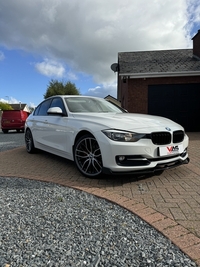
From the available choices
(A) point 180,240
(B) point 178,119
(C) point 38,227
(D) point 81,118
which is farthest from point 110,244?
(B) point 178,119

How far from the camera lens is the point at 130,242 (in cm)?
182

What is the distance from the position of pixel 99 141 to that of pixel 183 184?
1422 mm

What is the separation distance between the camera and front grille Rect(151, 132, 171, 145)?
3156 millimetres

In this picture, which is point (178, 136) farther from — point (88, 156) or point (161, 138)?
point (88, 156)

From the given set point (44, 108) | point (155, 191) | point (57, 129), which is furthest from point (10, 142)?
point (155, 191)

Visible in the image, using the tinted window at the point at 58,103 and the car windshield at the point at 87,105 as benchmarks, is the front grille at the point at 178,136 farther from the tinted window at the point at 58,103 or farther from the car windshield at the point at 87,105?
the tinted window at the point at 58,103

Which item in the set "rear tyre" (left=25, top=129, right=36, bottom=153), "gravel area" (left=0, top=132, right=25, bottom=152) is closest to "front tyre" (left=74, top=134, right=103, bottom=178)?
"rear tyre" (left=25, top=129, right=36, bottom=153)

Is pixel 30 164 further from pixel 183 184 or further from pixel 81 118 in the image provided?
pixel 183 184

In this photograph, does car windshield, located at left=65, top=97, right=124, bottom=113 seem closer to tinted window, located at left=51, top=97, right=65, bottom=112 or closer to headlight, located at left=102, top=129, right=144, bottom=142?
tinted window, located at left=51, top=97, right=65, bottom=112

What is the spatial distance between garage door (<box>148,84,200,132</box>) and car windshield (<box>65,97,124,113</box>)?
6.57 metres

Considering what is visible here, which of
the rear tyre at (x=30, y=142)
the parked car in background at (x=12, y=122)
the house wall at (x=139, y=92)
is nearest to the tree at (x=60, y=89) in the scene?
the parked car in background at (x=12, y=122)

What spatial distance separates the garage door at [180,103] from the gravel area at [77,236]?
8.95 metres

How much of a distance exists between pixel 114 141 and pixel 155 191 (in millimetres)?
892

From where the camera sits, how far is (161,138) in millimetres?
3230
